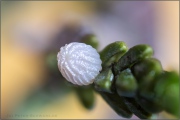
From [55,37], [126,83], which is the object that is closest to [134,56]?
[126,83]

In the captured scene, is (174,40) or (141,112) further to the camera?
(174,40)

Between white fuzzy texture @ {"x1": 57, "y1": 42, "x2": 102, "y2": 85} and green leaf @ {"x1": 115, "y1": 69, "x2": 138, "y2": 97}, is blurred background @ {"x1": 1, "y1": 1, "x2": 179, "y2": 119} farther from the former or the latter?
green leaf @ {"x1": 115, "y1": 69, "x2": 138, "y2": 97}

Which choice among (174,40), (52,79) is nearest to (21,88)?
(52,79)

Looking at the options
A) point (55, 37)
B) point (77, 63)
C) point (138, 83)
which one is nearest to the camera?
point (138, 83)

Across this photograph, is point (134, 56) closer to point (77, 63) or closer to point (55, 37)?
point (77, 63)

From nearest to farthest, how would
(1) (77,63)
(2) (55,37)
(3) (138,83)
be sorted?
(3) (138,83) < (1) (77,63) < (2) (55,37)

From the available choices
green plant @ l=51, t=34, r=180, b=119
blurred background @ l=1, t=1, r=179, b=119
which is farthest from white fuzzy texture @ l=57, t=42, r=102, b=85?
blurred background @ l=1, t=1, r=179, b=119

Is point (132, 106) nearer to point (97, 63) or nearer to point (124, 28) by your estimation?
point (97, 63)
